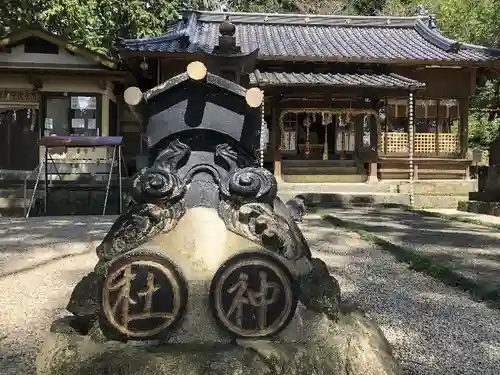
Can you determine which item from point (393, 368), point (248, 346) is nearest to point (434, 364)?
point (393, 368)

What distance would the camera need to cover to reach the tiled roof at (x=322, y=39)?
1455 cm

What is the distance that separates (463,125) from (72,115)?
39.4 ft

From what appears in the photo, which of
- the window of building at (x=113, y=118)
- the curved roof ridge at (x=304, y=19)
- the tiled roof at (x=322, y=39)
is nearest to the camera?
the tiled roof at (x=322, y=39)

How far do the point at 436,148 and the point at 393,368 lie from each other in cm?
1430

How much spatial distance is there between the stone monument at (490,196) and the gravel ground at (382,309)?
6.32m

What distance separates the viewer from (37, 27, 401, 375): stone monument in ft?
6.93

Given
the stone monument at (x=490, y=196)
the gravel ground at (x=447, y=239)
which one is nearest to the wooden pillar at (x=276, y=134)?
the gravel ground at (x=447, y=239)

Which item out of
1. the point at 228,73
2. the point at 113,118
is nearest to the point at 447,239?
the point at 228,73

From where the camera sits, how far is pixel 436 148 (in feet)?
51.1

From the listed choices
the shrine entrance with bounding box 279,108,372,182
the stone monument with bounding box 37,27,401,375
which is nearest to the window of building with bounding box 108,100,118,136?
the shrine entrance with bounding box 279,108,372,182

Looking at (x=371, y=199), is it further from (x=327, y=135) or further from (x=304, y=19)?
(x=304, y=19)

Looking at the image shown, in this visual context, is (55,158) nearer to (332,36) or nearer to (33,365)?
(332,36)

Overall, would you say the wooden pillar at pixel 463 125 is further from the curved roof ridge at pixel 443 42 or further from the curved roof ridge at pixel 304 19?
the curved roof ridge at pixel 304 19

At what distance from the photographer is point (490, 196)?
39.7 ft
